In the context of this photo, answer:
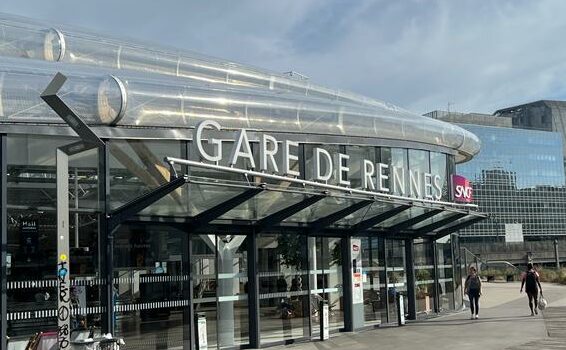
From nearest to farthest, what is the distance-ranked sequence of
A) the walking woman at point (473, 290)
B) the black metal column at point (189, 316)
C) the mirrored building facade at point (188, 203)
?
the mirrored building facade at point (188, 203), the black metal column at point (189, 316), the walking woman at point (473, 290)

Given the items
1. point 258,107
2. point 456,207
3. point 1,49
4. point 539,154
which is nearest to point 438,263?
point 456,207

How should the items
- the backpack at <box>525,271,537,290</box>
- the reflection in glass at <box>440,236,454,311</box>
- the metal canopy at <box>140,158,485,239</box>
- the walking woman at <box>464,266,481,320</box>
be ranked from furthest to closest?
the reflection in glass at <box>440,236,454,311</box> < the backpack at <box>525,271,537,290</box> < the walking woman at <box>464,266,481,320</box> < the metal canopy at <box>140,158,485,239</box>

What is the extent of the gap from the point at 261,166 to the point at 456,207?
7846 mm

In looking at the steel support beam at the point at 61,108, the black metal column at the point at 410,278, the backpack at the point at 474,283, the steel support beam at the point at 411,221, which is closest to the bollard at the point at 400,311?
the black metal column at the point at 410,278

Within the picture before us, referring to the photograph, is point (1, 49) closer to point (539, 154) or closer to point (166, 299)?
point (166, 299)

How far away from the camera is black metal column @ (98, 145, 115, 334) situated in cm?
1136

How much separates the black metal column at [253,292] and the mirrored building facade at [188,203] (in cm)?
4

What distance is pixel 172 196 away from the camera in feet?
37.6

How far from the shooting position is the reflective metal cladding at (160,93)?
1160cm

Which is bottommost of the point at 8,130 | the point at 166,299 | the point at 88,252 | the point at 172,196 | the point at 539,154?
the point at 166,299

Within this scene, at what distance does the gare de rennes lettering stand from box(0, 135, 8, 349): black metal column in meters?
3.15

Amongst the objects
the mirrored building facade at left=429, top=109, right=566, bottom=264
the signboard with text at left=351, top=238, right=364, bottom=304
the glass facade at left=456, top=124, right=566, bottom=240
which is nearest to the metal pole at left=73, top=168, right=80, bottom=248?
the signboard with text at left=351, top=238, right=364, bottom=304

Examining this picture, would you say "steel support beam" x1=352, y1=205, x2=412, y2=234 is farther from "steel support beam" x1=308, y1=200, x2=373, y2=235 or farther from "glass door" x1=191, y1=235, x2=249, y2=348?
"glass door" x1=191, y1=235, x2=249, y2=348

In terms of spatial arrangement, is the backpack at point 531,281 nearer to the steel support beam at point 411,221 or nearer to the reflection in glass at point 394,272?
the reflection in glass at point 394,272
